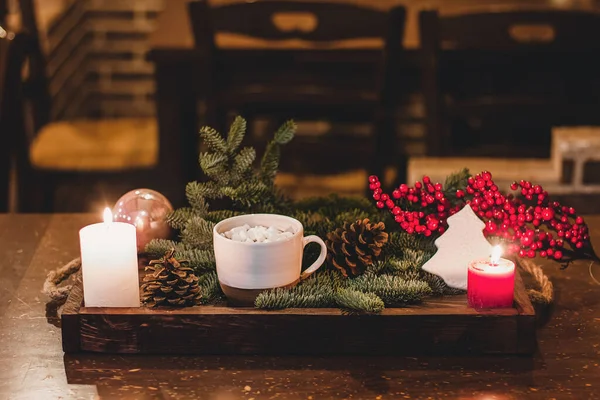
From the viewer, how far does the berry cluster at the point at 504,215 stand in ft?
3.30

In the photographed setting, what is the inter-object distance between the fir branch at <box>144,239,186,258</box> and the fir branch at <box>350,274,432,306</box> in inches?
9.8

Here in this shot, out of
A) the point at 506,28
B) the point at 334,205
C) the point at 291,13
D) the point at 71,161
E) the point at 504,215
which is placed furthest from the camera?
the point at 71,161

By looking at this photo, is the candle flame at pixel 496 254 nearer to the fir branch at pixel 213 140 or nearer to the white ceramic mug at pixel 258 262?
the white ceramic mug at pixel 258 262

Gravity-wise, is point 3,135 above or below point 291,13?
below

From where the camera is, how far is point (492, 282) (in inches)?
36.4

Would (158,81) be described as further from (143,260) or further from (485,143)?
(143,260)

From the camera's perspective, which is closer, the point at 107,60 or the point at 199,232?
the point at 199,232

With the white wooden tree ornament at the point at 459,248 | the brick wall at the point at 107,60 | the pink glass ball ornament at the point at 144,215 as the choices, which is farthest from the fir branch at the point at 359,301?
the brick wall at the point at 107,60

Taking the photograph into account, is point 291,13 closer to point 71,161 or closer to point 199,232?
point 71,161

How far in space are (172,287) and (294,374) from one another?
6.6 inches

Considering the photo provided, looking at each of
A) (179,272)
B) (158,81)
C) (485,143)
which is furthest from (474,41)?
(179,272)

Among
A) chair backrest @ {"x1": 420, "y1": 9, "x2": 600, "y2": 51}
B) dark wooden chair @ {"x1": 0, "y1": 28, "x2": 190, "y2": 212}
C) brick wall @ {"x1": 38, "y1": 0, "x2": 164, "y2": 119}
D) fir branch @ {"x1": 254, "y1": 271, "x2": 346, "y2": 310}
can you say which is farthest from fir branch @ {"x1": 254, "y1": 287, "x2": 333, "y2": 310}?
brick wall @ {"x1": 38, "y1": 0, "x2": 164, "y2": 119}

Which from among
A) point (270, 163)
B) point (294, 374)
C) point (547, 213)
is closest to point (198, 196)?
point (270, 163)

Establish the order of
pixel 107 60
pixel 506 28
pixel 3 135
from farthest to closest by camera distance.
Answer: pixel 107 60 → pixel 3 135 → pixel 506 28
